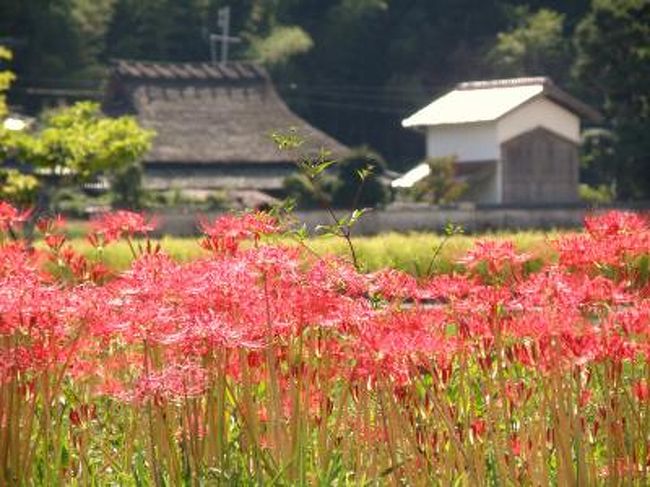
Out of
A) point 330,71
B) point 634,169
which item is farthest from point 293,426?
point 330,71

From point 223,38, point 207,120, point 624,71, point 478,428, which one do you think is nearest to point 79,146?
point 624,71

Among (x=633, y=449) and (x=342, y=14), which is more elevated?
(x=342, y=14)

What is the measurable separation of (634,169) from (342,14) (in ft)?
87.7

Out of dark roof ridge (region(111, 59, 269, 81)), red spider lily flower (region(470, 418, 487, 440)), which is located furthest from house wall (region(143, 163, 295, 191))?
red spider lily flower (region(470, 418, 487, 440))

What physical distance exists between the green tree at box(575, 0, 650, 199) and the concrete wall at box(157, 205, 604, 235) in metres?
6.04

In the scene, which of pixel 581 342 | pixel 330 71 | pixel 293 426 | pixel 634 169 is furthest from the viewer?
pixel 330 71

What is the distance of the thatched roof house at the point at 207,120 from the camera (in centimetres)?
6188

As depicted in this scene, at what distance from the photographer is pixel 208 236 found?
6426 millimetres

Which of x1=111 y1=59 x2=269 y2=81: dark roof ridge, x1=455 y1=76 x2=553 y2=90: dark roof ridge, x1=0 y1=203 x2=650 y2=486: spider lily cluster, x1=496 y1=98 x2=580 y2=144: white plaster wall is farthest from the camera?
x1=111 y1=59 x2=269 y2=81: dark roof ridge

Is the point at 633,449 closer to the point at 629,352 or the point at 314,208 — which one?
the point at 629,352

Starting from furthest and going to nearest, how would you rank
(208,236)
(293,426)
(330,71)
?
(330,71) → (208,236) → (293,426)

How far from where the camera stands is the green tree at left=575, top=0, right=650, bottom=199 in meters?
49.6

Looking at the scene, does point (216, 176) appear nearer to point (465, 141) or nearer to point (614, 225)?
point (465, 141)

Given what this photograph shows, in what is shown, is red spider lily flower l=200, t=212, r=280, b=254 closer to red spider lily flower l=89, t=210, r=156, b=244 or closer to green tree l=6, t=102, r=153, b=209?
red spider lily flower l=89, t=210, r=156, b=244
